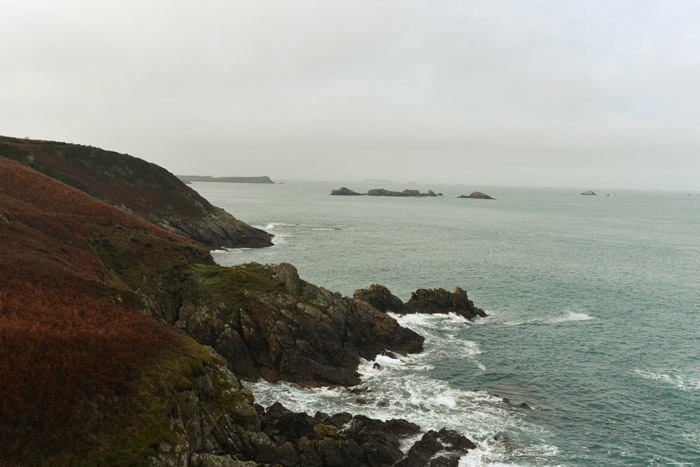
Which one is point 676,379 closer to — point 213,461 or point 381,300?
point 381,300

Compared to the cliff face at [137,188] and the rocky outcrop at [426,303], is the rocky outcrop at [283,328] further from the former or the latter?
the cliff face at [137,188]

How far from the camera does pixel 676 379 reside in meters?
38.9

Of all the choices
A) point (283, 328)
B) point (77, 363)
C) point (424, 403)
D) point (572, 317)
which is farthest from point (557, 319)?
point (77, 363)

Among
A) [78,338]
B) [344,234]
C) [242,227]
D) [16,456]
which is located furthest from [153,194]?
[16,456]

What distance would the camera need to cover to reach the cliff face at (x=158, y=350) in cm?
1833

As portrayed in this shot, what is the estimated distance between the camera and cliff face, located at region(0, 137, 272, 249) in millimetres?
89875

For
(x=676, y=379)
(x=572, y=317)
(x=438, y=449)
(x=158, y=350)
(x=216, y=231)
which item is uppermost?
(x=216, y=231)

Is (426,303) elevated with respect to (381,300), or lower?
lower

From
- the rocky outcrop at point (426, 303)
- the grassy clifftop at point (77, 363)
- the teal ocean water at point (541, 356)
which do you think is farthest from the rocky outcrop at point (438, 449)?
the rocky outcrop at point (426, 303)

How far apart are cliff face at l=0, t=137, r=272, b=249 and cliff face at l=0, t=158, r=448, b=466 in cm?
4241

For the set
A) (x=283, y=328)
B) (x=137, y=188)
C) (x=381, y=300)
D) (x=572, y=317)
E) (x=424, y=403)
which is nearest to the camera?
(x=424, y=403)

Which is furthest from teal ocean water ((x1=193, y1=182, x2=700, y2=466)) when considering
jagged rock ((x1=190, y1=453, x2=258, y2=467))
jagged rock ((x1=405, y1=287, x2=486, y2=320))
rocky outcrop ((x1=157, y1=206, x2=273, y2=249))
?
jagged rock ((x1=190, y1=453, x2=258, y2=467))

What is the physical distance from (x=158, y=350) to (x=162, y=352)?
0.25 m

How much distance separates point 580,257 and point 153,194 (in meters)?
103
